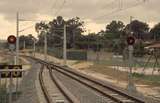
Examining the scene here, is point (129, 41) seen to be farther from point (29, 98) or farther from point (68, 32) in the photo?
point (68, 32)

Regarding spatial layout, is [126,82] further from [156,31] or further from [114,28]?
[114,28]

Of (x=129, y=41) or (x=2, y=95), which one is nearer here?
(x=2, y=95)

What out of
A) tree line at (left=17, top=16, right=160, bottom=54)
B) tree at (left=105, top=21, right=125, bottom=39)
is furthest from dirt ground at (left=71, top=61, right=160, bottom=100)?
tree at (left=105, top=21, right=125, bottom=39)

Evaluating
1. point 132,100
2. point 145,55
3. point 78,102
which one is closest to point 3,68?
point 78,102

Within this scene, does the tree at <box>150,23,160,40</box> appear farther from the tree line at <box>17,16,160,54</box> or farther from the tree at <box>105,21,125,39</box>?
the tree at <box>105,21,125,39</box>

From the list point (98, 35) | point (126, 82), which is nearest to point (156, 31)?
point (98, 35)

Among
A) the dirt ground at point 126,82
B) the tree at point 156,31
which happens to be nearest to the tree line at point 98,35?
the tree at point 156,31

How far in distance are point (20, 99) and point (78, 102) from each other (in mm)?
3961

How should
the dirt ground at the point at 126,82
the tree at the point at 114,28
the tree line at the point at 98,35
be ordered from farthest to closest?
1. the tree at the point at 114,28
2. the tree line at the point at 98,35
3. the dirt ground at the point at 126,82

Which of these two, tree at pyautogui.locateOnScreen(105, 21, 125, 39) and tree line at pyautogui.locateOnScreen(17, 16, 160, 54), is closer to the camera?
tree line at pyautogui.locateOnScreen(17, 16, 160, 54)

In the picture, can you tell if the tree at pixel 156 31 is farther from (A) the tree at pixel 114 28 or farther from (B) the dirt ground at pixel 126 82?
(B) the dirt ground at pixel 126 82

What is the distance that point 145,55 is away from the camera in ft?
343

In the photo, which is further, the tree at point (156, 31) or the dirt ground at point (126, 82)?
the tree at point (156, 31)

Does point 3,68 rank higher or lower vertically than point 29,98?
higher
